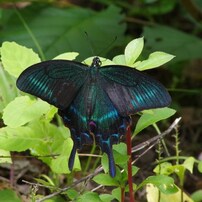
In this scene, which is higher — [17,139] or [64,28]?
[64,28]

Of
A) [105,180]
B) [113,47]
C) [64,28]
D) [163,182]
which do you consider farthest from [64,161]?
[64,28]

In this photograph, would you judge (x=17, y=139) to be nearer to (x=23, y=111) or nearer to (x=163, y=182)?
(x=23, y=111)

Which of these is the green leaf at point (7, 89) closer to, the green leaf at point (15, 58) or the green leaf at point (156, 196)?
the green leaf at point (15, 58)

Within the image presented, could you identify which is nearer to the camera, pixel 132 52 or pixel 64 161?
pixel 132 52

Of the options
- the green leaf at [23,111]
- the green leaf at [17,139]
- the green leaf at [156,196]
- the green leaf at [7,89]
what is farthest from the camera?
the green leaf at [7,89]

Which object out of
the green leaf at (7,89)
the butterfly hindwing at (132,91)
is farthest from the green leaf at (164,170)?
the green leaf at (7,89)

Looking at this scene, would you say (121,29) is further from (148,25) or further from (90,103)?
(90,103)

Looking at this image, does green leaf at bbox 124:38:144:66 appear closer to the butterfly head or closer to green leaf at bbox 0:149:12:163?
the butterfly head

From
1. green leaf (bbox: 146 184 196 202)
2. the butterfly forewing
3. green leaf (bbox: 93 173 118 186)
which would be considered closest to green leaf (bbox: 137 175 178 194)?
green leaf (bbox: 93 173 118 186)
